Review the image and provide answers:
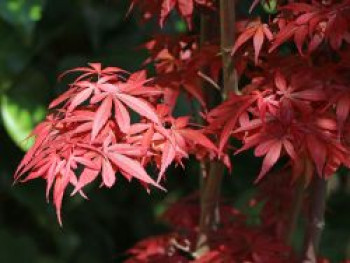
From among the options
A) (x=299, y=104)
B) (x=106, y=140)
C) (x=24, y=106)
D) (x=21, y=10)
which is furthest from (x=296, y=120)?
(x=24, y=106)

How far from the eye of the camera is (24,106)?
1.74 meters

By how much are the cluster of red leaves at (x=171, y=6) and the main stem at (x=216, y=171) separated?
47 millimetres

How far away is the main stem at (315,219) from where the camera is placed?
103 cm

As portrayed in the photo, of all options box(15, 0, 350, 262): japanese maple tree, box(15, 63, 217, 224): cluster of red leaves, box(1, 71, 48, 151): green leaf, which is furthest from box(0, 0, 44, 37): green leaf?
box(15, 63, 217, 224): cluster of red leaves

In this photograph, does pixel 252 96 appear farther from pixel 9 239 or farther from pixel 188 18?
pixel 9 239

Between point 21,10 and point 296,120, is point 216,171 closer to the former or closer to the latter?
point 296,120

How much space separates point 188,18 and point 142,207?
47.3 inches

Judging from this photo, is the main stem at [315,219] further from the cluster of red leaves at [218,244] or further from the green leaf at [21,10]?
the green leaf at [21,10]

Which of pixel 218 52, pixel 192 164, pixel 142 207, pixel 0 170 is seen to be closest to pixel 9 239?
pixel 0 170

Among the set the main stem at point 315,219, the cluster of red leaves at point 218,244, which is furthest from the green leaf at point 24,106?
the main stem at point 315,219

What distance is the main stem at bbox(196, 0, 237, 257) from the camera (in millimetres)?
908

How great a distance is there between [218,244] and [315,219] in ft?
0.50

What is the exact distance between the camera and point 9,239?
199cm

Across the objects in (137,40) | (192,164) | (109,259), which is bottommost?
(109,259)
